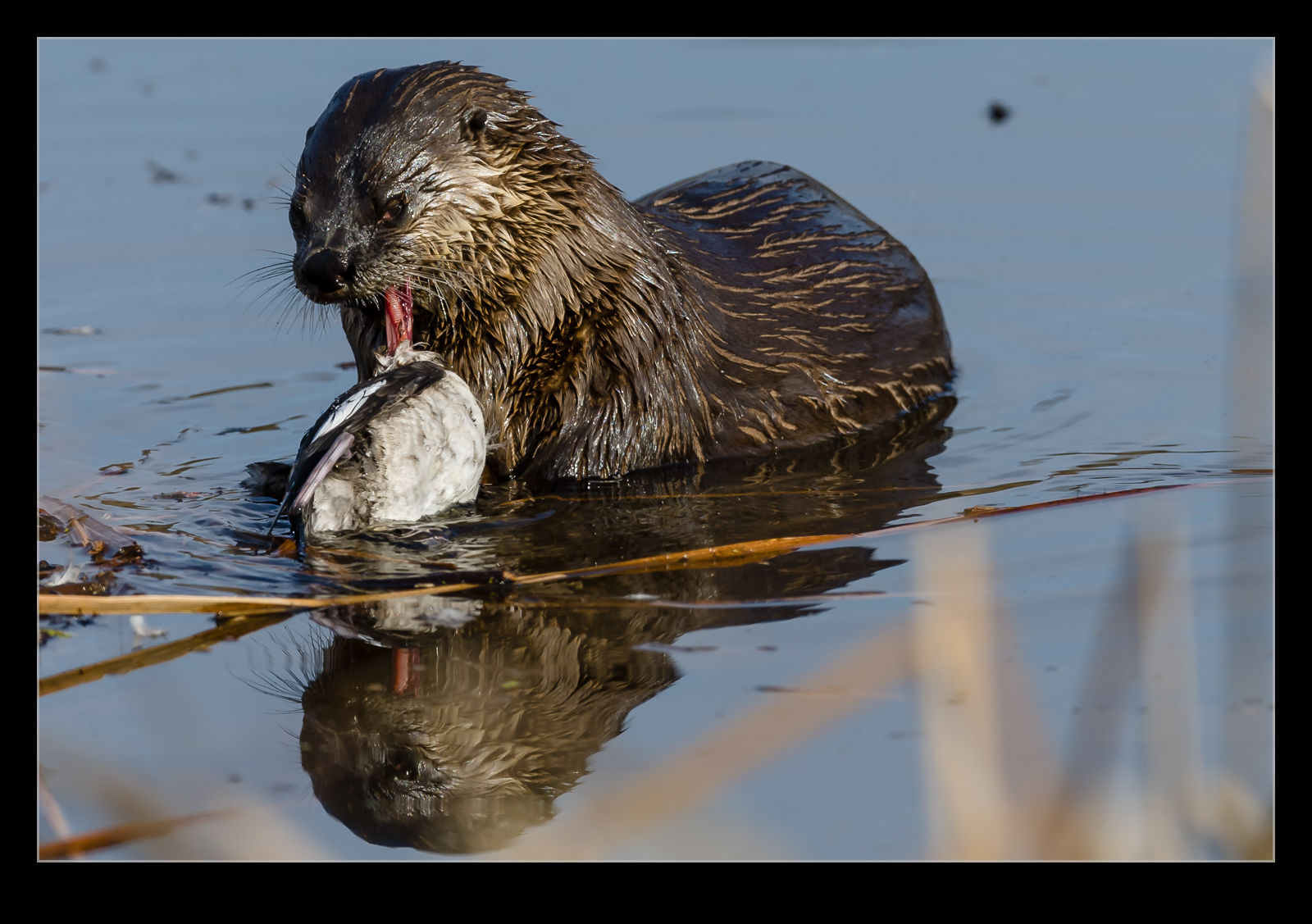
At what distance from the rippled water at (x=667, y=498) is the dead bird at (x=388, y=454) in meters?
0.15

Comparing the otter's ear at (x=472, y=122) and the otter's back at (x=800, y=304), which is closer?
the otter's ear at (x=472, y=122)

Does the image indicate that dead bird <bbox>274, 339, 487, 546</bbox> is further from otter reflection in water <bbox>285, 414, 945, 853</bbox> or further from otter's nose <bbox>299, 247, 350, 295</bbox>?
otter's nose <bbox>299, 247, 350, 295</bbox>

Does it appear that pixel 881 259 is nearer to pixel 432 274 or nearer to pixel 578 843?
pixel 432 274

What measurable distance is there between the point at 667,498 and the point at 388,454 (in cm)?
108

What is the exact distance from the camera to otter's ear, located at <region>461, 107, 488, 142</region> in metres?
5.08

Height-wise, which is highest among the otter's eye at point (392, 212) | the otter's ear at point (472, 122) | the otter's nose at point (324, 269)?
the otter's ear at point (472, 122)

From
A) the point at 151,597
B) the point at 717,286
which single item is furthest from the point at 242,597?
the point at 717,286

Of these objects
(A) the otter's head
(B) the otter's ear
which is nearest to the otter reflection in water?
(A) the otter's head

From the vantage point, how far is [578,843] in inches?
74.8

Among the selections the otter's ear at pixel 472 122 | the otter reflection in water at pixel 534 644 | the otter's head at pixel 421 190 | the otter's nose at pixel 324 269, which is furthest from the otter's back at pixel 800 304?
the otter's nose at pixel 324 269

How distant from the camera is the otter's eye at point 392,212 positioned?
16.4 ft

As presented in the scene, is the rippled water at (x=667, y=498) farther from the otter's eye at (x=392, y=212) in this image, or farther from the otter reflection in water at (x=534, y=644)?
the otter's eye at (x=392, y=212)

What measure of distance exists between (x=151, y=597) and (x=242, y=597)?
0.23m

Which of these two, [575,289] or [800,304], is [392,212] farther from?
[800,304]
